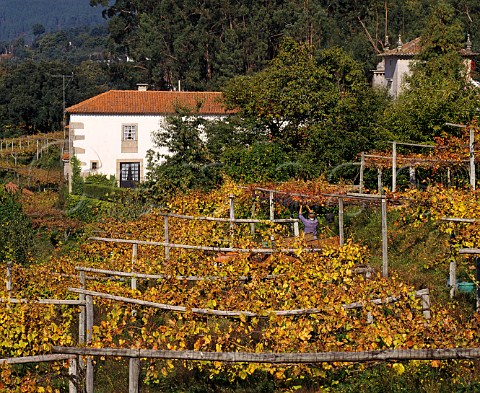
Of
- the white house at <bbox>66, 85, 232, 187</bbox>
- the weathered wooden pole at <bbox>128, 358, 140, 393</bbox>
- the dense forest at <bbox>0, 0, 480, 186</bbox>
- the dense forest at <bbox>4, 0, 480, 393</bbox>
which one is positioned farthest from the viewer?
the white house at <bbox>66, 85, 232, 187</bbox>

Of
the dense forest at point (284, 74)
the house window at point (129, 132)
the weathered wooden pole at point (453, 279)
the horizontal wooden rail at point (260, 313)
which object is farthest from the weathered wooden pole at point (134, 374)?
the house window at point (129, 132)

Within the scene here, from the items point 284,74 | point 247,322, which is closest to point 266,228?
point 247,322

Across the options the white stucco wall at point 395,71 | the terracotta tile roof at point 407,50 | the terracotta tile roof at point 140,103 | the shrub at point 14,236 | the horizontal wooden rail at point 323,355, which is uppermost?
the terracotta tile roof at point 407,50

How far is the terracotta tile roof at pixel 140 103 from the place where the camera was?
129 ft

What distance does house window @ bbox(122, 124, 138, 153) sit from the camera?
3933cm

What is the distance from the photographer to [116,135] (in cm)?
3950

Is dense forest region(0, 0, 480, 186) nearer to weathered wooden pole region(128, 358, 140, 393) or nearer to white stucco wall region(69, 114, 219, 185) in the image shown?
white stucco wall region(69, 114, 219, 185)

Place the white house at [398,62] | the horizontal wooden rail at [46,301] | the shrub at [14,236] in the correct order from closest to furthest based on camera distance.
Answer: the horizontal wooden rail at [46,301] → the shrub at [14,236] → the white house at [398,62]

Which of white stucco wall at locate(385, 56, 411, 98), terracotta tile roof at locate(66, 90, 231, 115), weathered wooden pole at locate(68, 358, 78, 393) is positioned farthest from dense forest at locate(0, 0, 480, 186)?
weathered wooden pole at locate(68, 358, 78, 393)

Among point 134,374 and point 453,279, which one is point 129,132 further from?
point 134,374

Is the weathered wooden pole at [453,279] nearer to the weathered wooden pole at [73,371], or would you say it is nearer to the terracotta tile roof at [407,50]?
the weathered wooden pole at [73,371]

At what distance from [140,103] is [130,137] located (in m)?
1.82

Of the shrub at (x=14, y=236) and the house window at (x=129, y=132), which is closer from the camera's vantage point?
the shrub at (x=14, y=236)

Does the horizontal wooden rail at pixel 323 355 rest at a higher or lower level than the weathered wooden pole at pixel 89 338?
higher
